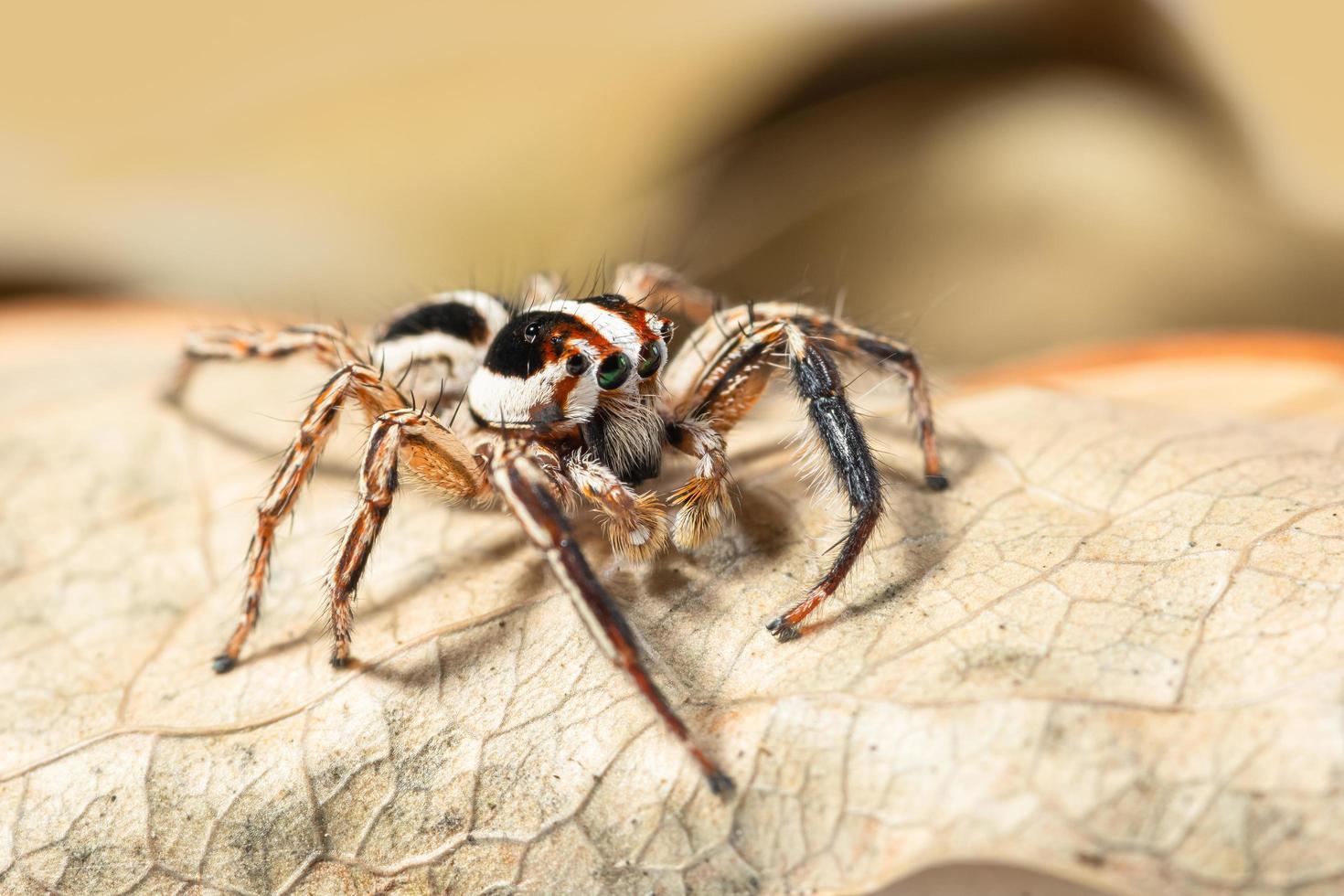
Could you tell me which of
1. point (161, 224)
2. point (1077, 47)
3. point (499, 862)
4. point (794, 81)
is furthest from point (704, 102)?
point (499, 862)

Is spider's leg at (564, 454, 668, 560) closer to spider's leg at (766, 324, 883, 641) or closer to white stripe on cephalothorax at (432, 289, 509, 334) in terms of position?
spider's leg at (766, 324, 883, 641)

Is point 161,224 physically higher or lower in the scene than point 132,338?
higher

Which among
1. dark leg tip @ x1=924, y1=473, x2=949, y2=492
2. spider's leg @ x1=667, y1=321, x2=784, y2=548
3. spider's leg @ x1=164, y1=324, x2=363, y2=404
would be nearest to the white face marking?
spider's leg @ x1=667, y1=321, x2=784, y2=548

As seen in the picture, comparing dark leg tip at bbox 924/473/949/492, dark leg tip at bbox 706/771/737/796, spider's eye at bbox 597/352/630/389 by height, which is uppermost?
spider's eye at bbox 597/352/630/389

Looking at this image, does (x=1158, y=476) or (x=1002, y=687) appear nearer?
(x=1002, y=687)

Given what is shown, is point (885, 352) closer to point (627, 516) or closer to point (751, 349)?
point (751, 349)

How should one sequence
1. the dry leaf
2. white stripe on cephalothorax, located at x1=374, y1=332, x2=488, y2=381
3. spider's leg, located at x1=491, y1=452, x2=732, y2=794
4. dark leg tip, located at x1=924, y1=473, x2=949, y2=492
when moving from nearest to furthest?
the dry leaf → spider's leg, located at x1=491, y1=452, x2=732, y2=794 → dark leg tip, located at x1=924, y1=473, x2=949, y2=492 → white stripe on cephalothorax, located at x1=374, y1=332, x2=488, y2=381

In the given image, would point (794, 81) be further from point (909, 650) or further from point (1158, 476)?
point (909, 650)
